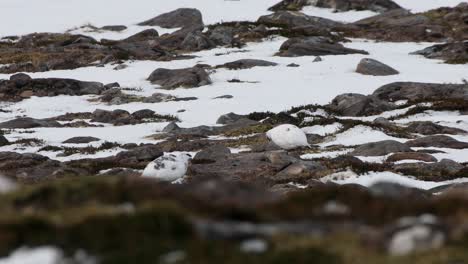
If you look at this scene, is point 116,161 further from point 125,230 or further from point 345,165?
point 125,230

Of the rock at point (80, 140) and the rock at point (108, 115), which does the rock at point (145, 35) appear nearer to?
the rock at point (108, 115)

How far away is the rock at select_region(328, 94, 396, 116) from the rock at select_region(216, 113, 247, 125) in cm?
631

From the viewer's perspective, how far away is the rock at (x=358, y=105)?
43.7 meters

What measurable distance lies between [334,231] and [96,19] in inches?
3666

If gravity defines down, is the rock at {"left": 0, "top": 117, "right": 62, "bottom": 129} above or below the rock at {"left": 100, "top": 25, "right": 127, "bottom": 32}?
above

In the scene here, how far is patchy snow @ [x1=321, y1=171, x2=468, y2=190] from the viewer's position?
24.3 m

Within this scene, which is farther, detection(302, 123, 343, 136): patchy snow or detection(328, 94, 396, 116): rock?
detection(328, 94, 396, 116): rock

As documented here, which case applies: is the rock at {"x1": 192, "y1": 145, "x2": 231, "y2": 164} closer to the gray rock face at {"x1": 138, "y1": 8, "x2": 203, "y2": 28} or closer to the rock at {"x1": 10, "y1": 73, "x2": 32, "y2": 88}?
the rock at {"x1": 10, "y1": 73, "x2": 32, "y2": 88}

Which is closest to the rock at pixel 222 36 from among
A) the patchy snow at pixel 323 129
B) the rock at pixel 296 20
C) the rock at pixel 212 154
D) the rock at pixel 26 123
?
the rock at pixel 296 20

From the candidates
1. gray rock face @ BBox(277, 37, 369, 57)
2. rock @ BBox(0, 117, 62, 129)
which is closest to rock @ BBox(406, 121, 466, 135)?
rock @ BBox(0, 117, 62, 129)

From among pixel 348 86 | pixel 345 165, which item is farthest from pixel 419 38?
pixel 345 165

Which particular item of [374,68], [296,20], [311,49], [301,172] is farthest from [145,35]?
[301,172]

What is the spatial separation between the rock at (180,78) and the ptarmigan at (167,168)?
1193 inches

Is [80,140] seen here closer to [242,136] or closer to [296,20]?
[242,136]
